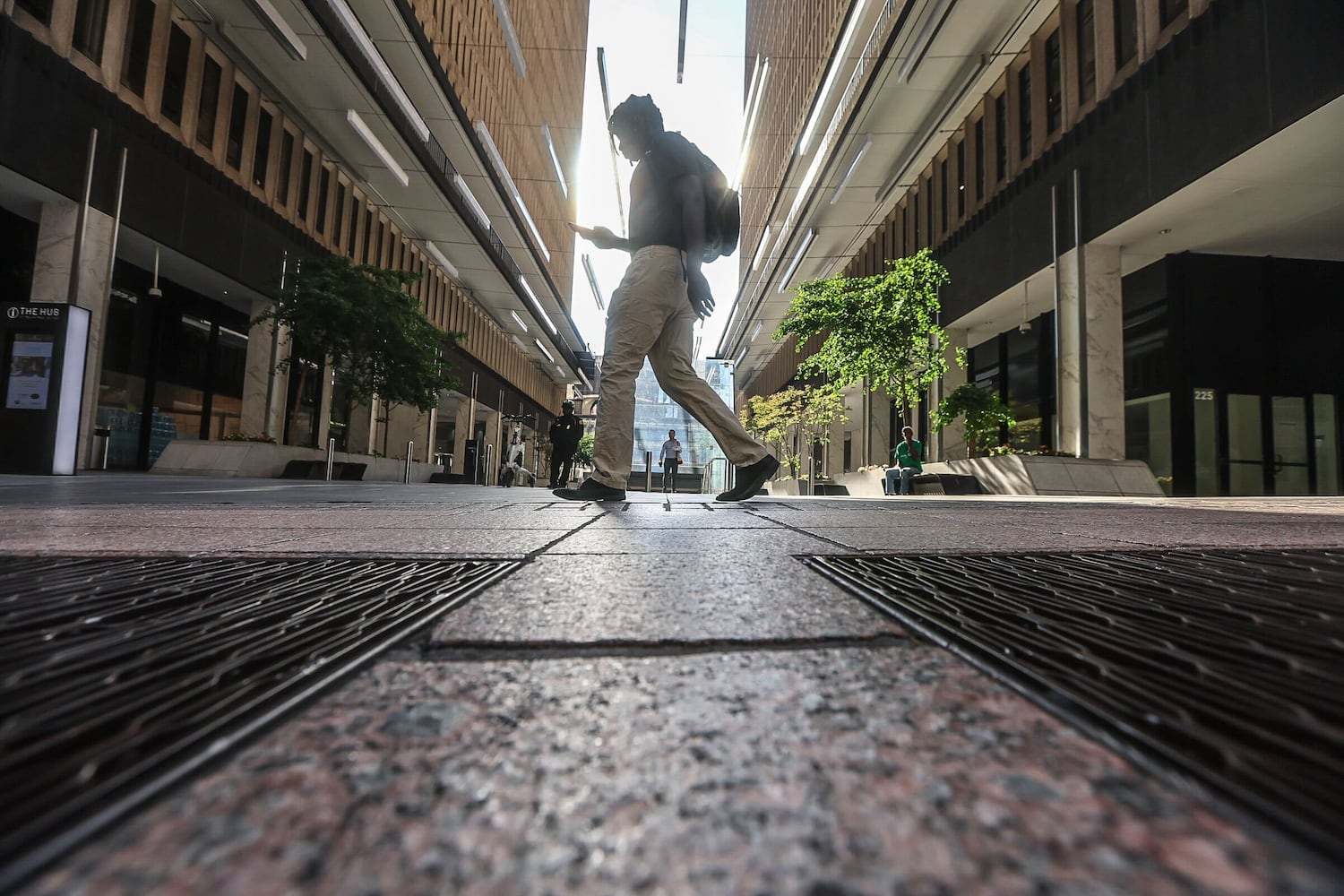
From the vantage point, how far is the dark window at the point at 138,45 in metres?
10.3

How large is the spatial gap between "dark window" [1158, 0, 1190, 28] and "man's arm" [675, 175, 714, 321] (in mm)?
9527

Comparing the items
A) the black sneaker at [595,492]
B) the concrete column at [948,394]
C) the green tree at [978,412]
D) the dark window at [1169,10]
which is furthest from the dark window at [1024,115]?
the black sneaker at [595,492]

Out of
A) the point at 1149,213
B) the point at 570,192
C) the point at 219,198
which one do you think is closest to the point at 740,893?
the point at 1149,213

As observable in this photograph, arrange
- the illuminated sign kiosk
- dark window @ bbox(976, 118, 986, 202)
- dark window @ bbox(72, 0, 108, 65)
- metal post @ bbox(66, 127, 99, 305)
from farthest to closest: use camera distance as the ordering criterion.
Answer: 1. dark window @ bbox(976, 118, 986, 202)
2. dark window @ bbox(72, 0, 108, 65)
3. metal post @ bbox(66, 127, 99, 305)
4. the illuminated sign kiosk

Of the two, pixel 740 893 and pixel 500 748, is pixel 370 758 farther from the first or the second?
pixel 740 893

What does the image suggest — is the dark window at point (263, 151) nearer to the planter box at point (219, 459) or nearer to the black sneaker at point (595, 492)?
the planter box at point (219, 459)

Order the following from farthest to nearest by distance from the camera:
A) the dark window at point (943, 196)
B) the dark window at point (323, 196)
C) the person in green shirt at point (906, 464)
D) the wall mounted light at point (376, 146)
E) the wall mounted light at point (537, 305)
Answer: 1. the wall mounted light at point (537, 305)
2. the dark window at point (943, 196)
3. the dark window at point (323, 196)
4. the wall mounted light at point (376, 146)
5. the person in green shirt at point (906, 464)

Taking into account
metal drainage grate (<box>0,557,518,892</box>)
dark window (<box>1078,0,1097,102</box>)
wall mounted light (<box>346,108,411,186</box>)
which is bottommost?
metal drainage grate (<box>0,557,518,892</box>)

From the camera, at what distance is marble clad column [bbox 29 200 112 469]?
962 cm

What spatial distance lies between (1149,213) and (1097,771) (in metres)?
12.3

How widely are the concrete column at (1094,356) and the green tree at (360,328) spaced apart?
12202 mm

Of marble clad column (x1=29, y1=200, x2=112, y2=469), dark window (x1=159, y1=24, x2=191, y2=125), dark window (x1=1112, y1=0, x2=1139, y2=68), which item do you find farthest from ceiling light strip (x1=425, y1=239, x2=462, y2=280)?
dark window (x1=1112, y1=0, x2=1139, y2=68)

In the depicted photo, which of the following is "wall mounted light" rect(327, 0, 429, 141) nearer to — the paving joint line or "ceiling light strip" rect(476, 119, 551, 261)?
"ceiling light strip" rect(476, 119, 551, 261)

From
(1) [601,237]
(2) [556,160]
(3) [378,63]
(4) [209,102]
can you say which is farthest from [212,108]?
(2) [556,160]
